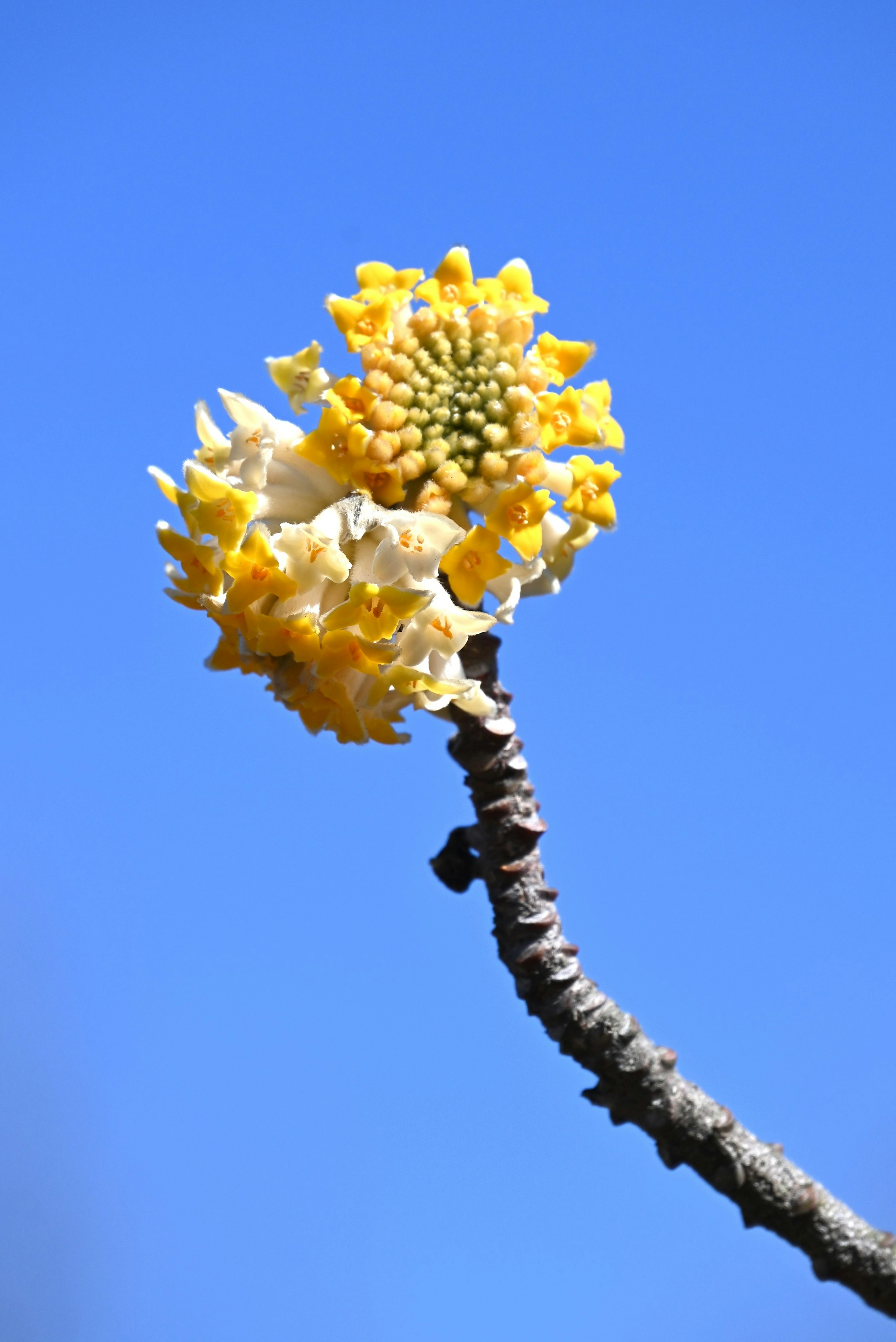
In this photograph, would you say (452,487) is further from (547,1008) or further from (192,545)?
(547,1008)

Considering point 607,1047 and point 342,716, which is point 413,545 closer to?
point 342,716

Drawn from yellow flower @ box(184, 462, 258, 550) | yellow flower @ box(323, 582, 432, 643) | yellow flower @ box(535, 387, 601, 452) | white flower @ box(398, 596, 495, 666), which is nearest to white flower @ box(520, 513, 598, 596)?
yellow flower @ box(535, 387, 601, 452)

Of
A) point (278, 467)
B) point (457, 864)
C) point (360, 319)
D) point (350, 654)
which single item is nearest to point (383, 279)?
point (360, 319)

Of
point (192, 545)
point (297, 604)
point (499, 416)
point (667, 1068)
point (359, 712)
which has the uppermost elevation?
point (499, 416)

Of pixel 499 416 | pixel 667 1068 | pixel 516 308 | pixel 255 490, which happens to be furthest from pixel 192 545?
A: pixel 667 1068

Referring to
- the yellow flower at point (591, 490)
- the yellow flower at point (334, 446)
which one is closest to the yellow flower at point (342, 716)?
the yellow flower at point (334, 446)

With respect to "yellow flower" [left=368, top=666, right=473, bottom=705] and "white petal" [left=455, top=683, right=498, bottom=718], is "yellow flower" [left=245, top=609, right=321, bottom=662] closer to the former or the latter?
"yellow flower" [left=368, top=666, right=473, bottom=705]
